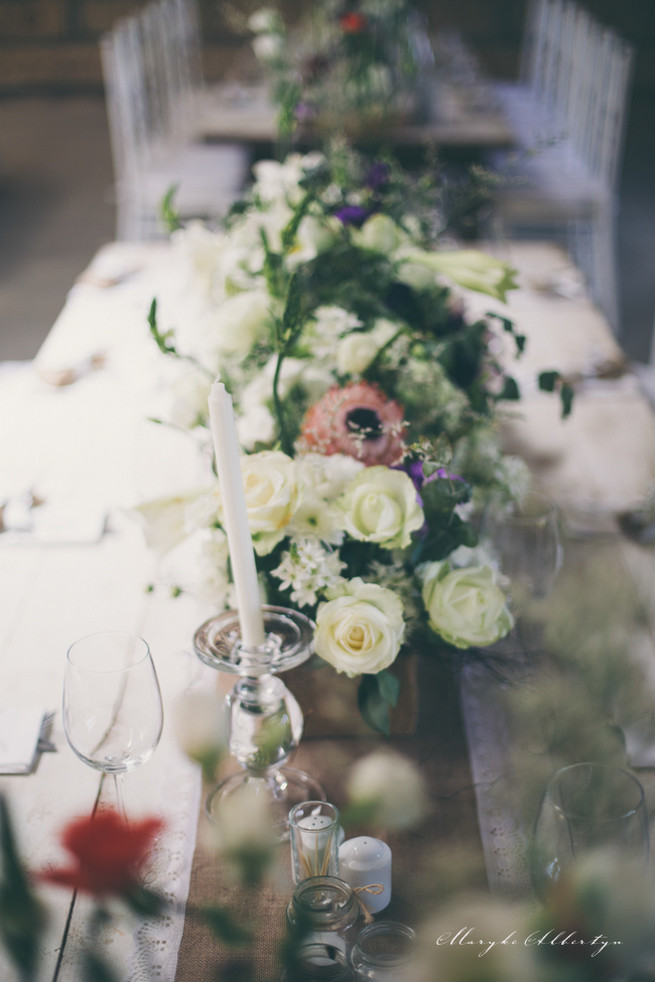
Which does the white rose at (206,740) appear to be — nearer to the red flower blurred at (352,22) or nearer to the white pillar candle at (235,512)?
the white pillar candle at (235,512)

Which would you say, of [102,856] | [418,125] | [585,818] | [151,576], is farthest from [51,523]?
[418,125]

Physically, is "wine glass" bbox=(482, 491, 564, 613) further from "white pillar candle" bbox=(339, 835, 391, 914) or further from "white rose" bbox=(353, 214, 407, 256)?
"white rose" bbox=(353, 214, 407, 256)

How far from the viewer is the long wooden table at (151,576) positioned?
2.55 feet

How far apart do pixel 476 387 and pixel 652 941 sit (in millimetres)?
1062

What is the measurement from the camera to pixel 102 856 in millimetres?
276

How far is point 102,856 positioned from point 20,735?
76 centimetres

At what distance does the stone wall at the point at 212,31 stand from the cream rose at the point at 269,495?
740cm

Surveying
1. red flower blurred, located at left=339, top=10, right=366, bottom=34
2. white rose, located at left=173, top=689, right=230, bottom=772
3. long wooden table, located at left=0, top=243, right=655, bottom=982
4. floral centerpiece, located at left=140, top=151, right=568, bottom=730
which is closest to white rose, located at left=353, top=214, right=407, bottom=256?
floral centerpiece, located at left=140, top=151, right=568, bottom=730

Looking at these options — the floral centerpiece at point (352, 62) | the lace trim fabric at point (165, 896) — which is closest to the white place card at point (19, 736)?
the lace trim fabric at point (165, 896)

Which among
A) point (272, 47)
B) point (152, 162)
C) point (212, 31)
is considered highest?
point (272, 47)

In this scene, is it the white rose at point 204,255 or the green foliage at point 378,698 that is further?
the white rose at point 204,255

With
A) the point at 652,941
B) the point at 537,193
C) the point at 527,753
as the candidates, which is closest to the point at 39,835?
the point at 527,753

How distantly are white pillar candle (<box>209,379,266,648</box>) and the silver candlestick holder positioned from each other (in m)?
0.03

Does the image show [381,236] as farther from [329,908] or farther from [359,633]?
[329,908]
